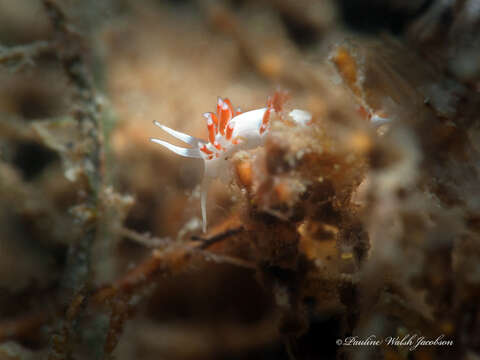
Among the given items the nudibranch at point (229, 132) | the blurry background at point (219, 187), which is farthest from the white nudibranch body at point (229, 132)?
the blurry background at point (219, 187)

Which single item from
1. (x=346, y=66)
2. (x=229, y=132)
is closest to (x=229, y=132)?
(x=229, y=132)

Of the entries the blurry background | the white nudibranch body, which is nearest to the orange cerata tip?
the blurry background

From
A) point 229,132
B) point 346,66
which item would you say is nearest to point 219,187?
point 229,132

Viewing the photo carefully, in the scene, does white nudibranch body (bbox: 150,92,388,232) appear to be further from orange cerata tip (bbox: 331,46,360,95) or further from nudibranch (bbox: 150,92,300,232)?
orange cerata tip (bbox: 331,46,360,95)

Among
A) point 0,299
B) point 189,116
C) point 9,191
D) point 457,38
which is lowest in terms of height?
point 0,299

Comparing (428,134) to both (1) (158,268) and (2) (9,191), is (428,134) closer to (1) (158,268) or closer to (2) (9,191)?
(1) (158,268)

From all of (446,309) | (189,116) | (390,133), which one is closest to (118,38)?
(189,116)

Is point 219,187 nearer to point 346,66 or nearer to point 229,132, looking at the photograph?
point 229,132

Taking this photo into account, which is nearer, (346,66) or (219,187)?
(346,66)

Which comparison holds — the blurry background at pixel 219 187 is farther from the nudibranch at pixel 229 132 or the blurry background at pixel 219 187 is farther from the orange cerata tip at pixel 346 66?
the nudibranch at pixel 229 132

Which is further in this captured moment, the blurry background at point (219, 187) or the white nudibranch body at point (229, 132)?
the white nudibranch body at point (229, 132)

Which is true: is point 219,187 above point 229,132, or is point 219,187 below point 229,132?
above
